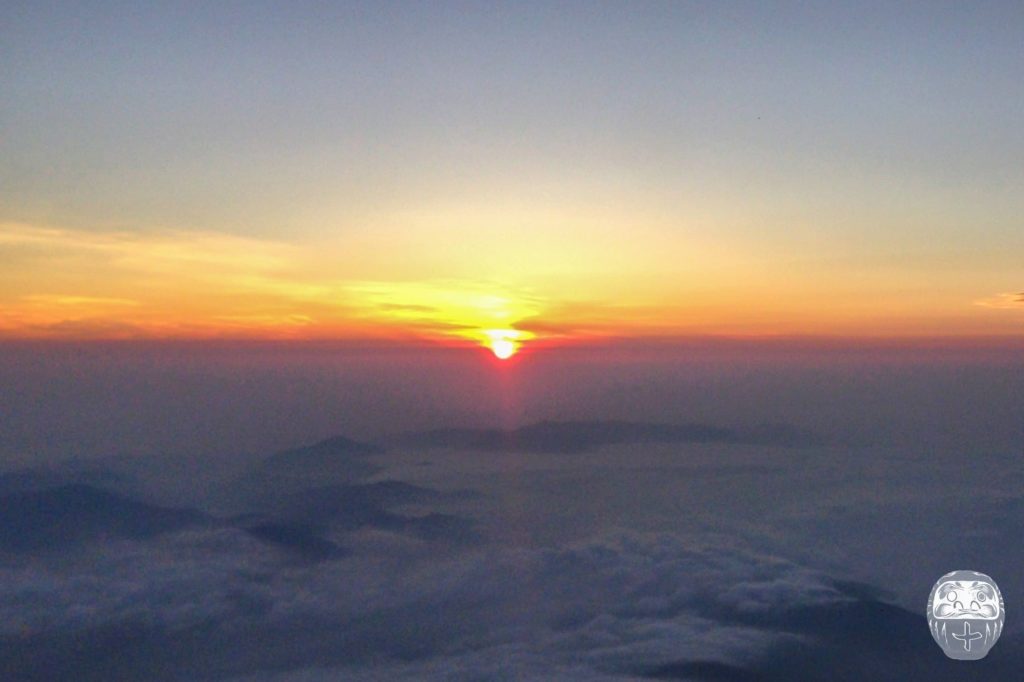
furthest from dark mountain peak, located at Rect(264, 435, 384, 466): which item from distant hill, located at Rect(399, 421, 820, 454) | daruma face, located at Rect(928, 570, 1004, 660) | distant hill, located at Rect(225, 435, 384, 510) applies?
daruma face, located at Rect(928, 570, 1004, 660)

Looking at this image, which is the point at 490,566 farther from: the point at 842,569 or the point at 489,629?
the point at 842,569

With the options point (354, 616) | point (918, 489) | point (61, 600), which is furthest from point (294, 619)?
point (918, 489)

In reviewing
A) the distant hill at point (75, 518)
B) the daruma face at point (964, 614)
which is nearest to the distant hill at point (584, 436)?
the distant hill at point (75, 518)

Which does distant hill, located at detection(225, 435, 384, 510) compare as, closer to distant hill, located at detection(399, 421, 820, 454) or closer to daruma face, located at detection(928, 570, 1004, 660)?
distant hill, located at detection(399, 421, 820, 454)

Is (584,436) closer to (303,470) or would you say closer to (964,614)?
(303,470)

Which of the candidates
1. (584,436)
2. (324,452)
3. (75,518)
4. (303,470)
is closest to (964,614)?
(75,518)

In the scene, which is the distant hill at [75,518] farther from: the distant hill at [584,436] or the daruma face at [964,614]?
the daruma face at [964,614]

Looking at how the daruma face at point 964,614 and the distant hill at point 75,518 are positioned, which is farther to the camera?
the distant hill at point 75,518
